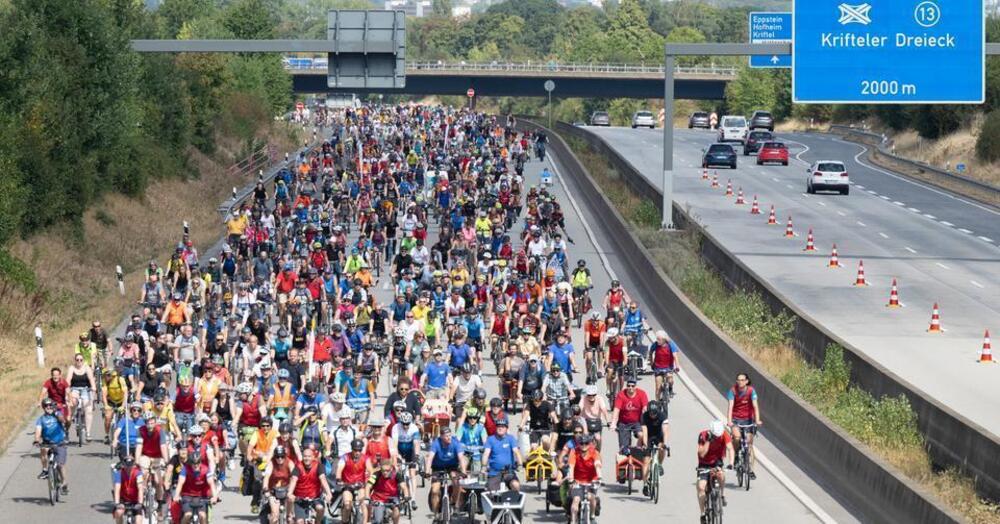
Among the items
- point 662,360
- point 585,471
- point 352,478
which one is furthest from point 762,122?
point 352,478

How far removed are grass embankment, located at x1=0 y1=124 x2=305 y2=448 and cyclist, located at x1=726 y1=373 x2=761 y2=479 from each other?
33.5 feet

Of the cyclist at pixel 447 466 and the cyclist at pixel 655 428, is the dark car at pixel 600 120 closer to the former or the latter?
the cyclist at pixel 655 428

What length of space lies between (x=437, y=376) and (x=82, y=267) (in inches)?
1001

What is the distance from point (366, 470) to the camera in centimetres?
1831

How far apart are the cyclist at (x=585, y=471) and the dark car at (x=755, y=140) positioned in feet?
232

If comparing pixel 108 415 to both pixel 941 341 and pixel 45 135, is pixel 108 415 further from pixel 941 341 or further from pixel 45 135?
pixel 45 135

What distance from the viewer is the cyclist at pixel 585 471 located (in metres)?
18.7

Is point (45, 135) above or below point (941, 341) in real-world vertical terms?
above

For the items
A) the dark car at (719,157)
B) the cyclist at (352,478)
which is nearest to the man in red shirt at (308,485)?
the cyclist at (352,478)

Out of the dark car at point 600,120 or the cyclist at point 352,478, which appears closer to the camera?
the cyclist at point 352,478

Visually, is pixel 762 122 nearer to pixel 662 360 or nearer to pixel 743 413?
pixel 662 360

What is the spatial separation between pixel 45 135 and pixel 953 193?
38.7m

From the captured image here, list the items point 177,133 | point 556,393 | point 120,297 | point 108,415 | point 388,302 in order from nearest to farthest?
point 556,393
point 108,415
point 388,302
point 120,297
point 177,133

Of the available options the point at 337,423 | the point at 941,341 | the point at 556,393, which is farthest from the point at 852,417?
the point at 941,341
